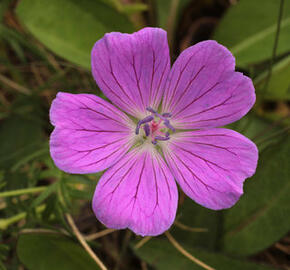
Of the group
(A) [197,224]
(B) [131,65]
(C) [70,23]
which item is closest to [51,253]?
(A) [197,224]

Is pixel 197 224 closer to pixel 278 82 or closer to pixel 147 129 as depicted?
pixel 147 129

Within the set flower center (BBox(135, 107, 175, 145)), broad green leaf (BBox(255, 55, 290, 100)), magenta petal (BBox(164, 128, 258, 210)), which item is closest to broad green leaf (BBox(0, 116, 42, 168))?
flower center (BBox(135, 107, 175, 145))

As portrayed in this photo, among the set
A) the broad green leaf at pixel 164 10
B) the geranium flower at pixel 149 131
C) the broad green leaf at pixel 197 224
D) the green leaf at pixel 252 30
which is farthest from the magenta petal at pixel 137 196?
the broad green leaf at pixel 164 10

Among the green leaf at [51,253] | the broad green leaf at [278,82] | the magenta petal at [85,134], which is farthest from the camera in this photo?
the broad green leaf at [278,82]

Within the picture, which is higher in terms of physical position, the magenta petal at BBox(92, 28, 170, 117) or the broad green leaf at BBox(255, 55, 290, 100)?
the magenta petal at BBox(92, 28, 170, 117)

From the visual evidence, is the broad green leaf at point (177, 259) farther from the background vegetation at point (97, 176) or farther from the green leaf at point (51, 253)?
the green leaf at point (51, 253)

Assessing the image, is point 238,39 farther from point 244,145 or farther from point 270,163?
point 244,145

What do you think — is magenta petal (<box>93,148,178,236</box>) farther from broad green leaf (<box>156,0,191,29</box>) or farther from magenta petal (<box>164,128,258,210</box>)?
broad green leaf (<box>156,0,191,29</box>)
